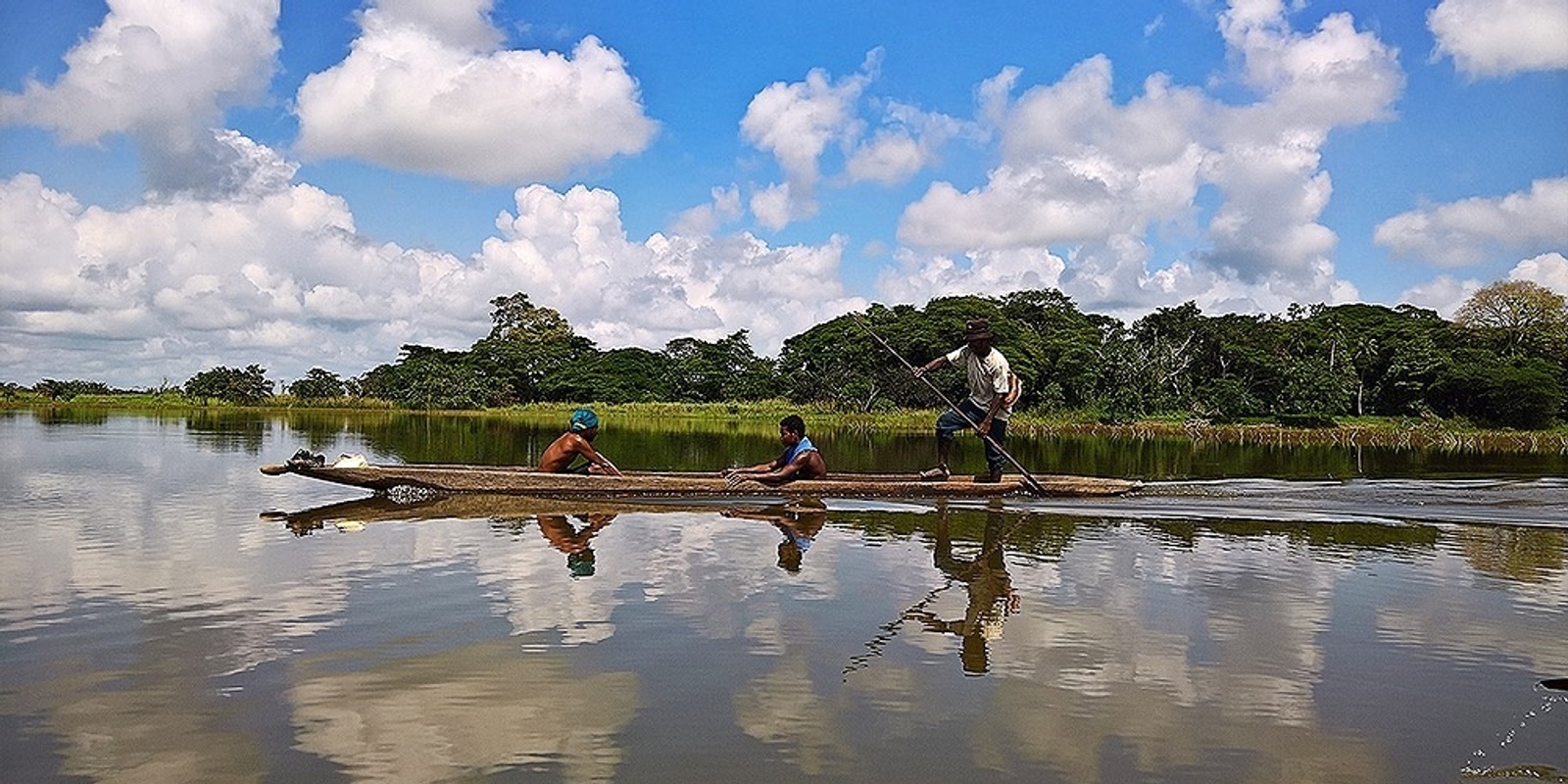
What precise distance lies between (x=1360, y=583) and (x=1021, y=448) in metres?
20.7

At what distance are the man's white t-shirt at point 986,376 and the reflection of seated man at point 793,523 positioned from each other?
229 centimetres

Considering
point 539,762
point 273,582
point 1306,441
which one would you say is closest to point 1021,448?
point 1306,441

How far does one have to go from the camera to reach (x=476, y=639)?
570 cm

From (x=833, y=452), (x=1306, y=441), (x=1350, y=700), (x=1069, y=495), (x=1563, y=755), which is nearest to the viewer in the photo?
(x=1563, y=755)

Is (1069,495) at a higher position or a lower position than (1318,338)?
lower

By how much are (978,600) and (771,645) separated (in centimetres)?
183

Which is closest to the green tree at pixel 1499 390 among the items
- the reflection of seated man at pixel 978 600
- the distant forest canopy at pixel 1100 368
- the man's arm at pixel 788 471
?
the distant forest canopy at pixel 1100 368

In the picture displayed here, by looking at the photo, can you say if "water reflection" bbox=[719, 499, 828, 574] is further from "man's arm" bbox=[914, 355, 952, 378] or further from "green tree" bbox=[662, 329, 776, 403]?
"green tree" bbox=[662, 329, 776, 403]

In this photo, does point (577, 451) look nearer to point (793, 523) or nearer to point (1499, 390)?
point (793, 523)

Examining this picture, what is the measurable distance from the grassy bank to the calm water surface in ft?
77.8

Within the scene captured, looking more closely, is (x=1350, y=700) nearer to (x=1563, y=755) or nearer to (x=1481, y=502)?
(x=1563, y=755)

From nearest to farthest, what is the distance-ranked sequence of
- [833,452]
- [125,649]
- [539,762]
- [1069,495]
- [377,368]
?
[539,762] < [125,649] < [1069,495] < [833,452] < [377,368]

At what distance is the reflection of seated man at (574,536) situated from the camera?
792cm


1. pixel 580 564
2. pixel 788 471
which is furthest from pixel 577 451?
pixel 580 564
